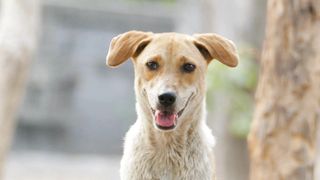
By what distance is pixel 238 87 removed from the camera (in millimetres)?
11812

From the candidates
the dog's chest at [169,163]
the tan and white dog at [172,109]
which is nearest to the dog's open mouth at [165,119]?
the tan and white dog at [172,109]

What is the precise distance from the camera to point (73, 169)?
54.2 ft

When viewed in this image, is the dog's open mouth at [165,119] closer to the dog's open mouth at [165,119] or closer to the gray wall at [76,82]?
the dog's open mouth at [165,119]

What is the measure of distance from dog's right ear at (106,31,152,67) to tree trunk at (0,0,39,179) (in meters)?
2.49

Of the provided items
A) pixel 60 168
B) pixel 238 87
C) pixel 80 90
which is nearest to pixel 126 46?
pixel 238 87

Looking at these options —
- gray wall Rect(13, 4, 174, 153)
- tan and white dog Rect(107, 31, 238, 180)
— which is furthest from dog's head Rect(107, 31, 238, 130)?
gray wall Rect(13, 4, 174, 153)

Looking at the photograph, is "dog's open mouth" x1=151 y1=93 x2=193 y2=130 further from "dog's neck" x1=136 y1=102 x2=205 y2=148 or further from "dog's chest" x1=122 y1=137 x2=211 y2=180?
"dog's chest" x1=122 y1=137 x2=211 y2=180

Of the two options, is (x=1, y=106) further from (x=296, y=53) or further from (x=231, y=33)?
(x=231, y=33)

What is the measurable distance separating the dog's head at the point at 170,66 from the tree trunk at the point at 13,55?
8.18 feet

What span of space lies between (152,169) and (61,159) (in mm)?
11137

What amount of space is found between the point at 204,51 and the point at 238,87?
5379mm

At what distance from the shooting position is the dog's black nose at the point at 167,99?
607cm

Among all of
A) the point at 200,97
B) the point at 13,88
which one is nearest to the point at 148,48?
the point at 200,97

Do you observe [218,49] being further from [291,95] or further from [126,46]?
[291,95]
